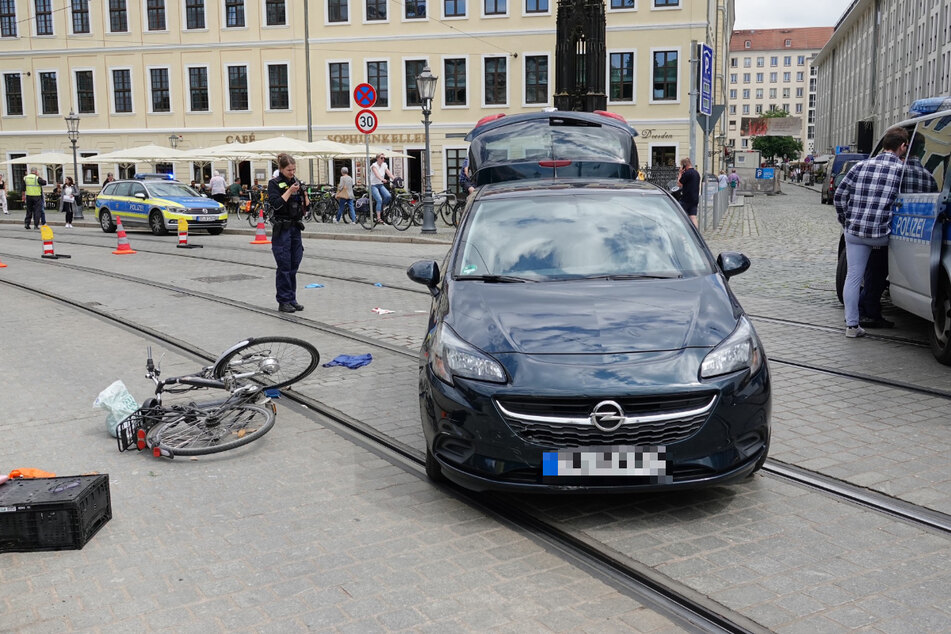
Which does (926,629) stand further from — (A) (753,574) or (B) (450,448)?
(B) (450,448)

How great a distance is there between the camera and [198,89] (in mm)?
49812

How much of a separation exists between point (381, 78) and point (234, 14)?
29.0ft

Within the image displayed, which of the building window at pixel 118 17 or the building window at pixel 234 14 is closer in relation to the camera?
the building window at pixel 234 14

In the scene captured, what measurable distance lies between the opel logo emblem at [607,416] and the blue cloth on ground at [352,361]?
157 inches

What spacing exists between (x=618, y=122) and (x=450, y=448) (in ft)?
34.2

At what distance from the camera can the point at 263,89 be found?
48.9 meters

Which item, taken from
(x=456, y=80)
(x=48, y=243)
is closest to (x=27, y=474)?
(x=48, y=243)

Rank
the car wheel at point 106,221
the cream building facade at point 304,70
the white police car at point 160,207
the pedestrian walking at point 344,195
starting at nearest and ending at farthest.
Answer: the white police car at point 160,207 < the car wheel at point 106,221 < the pedestrian walking at point 344,195 < the cream building facade at point 304,70

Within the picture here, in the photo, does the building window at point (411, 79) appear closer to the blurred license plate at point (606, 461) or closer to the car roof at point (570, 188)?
the car roof at point (570, 188)

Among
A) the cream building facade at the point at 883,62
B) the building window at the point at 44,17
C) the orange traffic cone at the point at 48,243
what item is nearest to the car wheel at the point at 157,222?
the orange traffic cone at the point at 48,243

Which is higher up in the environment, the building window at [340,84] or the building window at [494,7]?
the building window at [494,7]

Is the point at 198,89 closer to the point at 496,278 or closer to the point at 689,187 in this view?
the point at 689,187

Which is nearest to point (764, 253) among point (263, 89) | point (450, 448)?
point (450, 448)

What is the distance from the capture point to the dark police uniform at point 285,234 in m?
10.4
